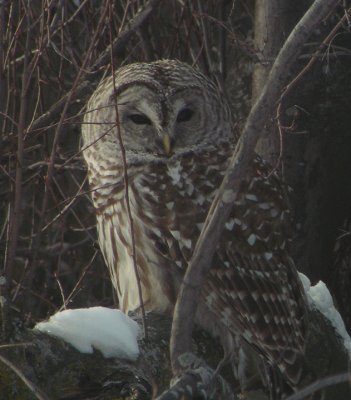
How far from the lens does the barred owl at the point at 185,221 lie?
14.2 ft

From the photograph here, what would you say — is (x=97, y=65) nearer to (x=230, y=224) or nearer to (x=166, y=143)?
(x=166, y=143)

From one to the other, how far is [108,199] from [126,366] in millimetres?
1269

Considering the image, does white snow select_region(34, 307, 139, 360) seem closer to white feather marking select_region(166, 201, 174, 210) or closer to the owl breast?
the owl breast

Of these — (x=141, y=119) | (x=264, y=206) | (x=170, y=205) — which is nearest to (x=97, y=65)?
(x=141, y=119)

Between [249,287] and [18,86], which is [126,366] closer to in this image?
[249,287]

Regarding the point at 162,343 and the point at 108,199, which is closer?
the point at 162,343

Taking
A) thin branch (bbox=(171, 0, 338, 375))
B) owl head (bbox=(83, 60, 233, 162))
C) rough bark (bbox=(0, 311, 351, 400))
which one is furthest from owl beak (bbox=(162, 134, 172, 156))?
thin branch (bbox=(171, 0, 338, 375))

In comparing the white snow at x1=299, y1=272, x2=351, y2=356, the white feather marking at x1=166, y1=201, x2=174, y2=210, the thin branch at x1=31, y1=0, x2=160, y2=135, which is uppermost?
the thin branch at x1=31, y1=0, x2=160, y2=135

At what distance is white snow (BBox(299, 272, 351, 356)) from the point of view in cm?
485

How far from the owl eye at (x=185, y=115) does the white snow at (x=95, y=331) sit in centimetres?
140

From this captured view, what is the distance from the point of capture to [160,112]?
15.1ft

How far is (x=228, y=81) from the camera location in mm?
6457

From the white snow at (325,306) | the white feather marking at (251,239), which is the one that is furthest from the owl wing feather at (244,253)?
the white snow at (325,306)

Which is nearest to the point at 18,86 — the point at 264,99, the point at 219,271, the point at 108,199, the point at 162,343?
the point at 108,199
